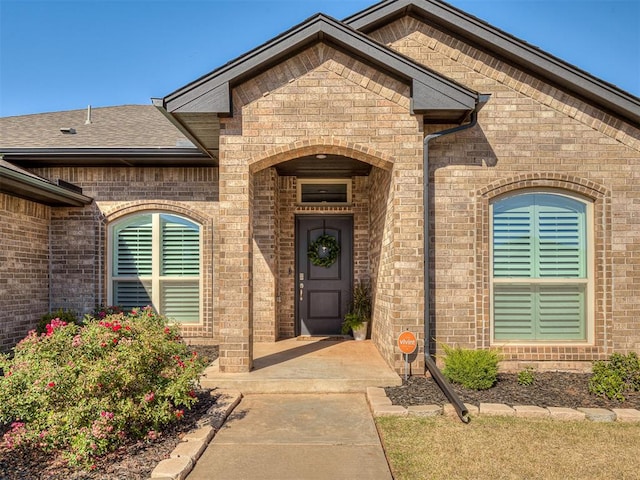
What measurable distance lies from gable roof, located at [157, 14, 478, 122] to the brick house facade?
18 mm

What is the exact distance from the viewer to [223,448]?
153 inches

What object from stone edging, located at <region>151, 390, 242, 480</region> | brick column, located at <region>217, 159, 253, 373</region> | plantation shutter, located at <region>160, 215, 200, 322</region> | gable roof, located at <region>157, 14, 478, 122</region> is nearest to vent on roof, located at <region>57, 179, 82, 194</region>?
plantation shutter, located at <region>160, 215, 200, 322</region>

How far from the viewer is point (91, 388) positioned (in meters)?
3.65

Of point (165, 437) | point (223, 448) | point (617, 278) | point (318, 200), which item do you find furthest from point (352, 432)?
point (318, 200)

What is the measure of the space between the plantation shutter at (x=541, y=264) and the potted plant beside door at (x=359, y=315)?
265cm

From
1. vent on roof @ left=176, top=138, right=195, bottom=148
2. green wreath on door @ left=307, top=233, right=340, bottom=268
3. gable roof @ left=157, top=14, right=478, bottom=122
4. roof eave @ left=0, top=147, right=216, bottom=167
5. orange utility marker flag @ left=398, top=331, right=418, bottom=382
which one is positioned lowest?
orange utility marker flag @ left=398, top=331, right=418, bottom=382

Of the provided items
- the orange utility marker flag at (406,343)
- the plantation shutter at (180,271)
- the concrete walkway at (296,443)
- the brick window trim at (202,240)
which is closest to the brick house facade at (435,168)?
the orange utility marker flag at (406,343)

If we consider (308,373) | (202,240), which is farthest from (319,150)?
(202,240)

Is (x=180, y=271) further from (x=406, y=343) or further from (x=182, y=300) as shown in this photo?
(x=406, y=343)

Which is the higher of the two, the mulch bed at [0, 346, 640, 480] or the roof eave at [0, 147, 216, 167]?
the roof eave at [0, 147, 216, 167]

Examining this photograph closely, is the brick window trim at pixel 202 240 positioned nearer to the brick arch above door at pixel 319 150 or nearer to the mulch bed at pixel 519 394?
the brick arch above door at pixel 319 150

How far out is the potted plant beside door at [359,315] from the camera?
8289 millimetres

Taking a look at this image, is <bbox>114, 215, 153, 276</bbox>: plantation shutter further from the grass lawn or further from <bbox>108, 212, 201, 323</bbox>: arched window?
the grass lawn

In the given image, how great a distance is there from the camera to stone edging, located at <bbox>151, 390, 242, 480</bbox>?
10.9 ft
